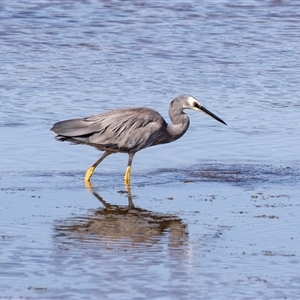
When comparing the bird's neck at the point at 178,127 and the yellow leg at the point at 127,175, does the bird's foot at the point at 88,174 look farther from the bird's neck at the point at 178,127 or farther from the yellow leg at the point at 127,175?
the bird's neck at the point at 178,127

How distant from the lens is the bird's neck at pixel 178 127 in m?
11.1

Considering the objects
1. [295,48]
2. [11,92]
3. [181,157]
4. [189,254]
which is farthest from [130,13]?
[189,254]

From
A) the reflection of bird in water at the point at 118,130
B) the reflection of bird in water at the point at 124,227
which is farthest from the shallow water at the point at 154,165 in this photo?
the reflection of bird in water at the point at 118,130

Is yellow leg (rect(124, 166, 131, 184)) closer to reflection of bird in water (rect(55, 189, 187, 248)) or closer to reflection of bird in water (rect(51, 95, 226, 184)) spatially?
reflection of bird in water (rect(51, 95, 226, 184))

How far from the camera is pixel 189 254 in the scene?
7.77 metres

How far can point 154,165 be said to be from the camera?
11.2 m

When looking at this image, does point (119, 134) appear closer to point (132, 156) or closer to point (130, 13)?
point (132, 156)

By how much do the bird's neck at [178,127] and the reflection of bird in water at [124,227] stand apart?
5.76ft

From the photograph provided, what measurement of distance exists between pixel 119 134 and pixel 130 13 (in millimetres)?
11666

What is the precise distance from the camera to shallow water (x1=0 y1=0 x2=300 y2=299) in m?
7.22

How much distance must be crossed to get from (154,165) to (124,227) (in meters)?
2.56

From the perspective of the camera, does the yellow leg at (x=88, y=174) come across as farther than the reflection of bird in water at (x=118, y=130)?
No

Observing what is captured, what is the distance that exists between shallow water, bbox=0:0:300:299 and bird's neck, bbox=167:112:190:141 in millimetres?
317

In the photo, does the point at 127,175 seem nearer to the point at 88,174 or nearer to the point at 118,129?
the point at 88,174
